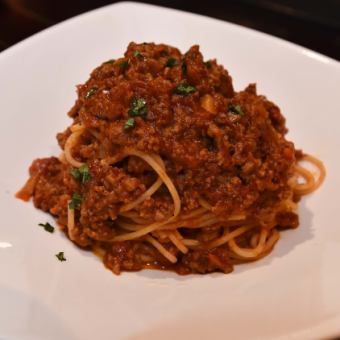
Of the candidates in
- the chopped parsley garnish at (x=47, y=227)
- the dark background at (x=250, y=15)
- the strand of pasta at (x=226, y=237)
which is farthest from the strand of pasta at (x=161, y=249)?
the dark background at (x=250, y=15)

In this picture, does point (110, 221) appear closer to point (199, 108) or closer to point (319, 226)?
point (199, 108)

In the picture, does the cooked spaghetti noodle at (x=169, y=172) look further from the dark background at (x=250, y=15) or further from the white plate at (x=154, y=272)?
the dark background at (x=250, y=15)

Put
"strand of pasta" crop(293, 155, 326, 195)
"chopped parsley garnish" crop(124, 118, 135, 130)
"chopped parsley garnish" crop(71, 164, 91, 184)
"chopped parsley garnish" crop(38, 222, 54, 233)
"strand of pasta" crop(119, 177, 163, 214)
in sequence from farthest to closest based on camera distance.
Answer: "strand of pasta" crop(293, 155, 326, 195) < "chopped parsley garnish" crop(38, 222, 54, 233) < "chopped parsley garnish" crop(71, 164, 91, 184) < "strand of pasta" crop(119, 177, 163, 214) < "chopped parsley garnish" crop(124, 118, 135, 130)

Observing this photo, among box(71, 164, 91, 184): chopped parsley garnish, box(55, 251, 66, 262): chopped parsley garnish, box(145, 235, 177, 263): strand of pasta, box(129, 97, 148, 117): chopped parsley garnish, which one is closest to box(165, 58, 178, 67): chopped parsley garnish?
box(129, 97, 148, 117): chopped parsley garnish

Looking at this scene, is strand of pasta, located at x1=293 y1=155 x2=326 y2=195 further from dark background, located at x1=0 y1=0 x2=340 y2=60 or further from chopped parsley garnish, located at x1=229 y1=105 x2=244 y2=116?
dark background, located at x1=0 y1=0 x2=340 y2=60

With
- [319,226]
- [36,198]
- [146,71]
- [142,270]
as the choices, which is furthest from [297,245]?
[36,198]

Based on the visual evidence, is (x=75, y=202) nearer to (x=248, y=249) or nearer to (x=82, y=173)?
(x=82, y=173)
